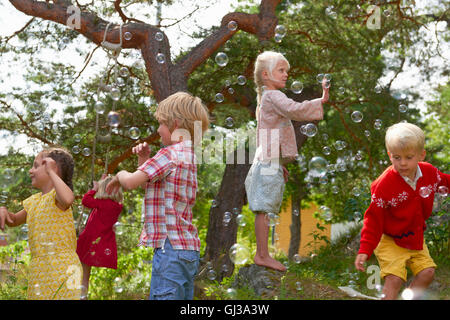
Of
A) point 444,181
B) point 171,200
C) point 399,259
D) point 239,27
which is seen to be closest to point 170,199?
point 171,200

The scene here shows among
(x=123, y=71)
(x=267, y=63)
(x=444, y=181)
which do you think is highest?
(x=123, y=71)

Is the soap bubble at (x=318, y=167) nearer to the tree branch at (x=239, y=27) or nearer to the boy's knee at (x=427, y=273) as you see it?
the boy's knee at (x=427, y=273)

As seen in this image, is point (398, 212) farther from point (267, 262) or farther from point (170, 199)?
point (170, 199)

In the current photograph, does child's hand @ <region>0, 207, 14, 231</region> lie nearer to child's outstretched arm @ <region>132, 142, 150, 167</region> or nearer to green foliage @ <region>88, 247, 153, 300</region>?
child's outstretched arm @ <region>132, 142, 150, 167</region>

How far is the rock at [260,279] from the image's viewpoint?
399 centimetres

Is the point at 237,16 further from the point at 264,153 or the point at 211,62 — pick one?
the point at 264,153

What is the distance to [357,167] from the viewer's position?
11742 mm

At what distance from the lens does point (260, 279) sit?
4.10 meters

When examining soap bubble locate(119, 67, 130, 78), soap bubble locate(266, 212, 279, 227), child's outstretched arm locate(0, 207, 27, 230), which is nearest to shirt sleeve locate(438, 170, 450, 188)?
soap bubble locate(266, 212, 279, 227)

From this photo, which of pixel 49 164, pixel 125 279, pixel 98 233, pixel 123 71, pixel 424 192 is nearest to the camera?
pixel 424 192

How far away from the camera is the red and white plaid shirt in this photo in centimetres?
291

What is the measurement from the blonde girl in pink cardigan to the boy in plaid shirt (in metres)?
1.02

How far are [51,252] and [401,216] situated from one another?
228cm
